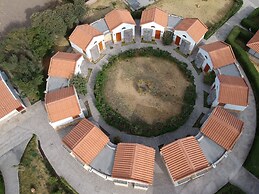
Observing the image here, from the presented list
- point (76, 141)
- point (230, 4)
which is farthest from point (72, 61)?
point (230, 4)

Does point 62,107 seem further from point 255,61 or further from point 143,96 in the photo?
point 255,61

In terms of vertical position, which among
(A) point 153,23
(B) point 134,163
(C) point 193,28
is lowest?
(B) point 134,163

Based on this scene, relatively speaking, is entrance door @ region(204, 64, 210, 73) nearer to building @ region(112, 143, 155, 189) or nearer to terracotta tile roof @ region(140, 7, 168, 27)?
terracotta tile roof @ region(140, 7, 168, 27)

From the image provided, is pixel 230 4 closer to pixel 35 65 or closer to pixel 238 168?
pixel 238 168

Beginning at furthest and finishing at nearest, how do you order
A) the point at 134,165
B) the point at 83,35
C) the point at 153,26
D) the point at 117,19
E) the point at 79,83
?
1. the point at 153,26
2. the point at 117,19
3. the point at 83,35
4. the point at 79,83
5. the point at 134,165

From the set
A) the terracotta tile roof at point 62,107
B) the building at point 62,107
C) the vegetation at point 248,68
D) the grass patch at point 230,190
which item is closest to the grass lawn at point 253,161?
the vegetation at point 248,68

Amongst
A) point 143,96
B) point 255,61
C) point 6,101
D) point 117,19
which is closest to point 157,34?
point 117,19

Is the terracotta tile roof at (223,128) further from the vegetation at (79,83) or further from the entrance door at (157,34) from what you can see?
the vegetation at (79,83)
